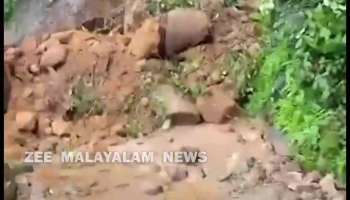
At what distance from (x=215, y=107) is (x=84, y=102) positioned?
0.23 m

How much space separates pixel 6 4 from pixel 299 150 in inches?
22.2

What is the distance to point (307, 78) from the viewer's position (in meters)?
1.15

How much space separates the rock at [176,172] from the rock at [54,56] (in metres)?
0.26

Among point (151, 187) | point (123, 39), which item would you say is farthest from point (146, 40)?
point (151, 187)

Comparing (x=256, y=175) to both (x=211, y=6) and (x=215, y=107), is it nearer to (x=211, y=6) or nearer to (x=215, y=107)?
(x=215, y=107)

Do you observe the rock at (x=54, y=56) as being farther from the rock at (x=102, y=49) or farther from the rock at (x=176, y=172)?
the rock at (x=176, y=172)

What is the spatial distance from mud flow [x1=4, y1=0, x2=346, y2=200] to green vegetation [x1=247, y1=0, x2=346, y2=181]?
0.09ft

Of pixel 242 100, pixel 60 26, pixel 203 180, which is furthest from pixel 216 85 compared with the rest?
pixel 60 26

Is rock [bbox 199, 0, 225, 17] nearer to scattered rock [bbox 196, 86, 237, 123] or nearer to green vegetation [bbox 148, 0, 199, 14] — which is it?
green vegetation [bbox 148, 0, 199, 14]

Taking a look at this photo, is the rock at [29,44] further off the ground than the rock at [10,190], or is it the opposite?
the rock at [29,44]

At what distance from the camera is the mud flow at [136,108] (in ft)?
3.75

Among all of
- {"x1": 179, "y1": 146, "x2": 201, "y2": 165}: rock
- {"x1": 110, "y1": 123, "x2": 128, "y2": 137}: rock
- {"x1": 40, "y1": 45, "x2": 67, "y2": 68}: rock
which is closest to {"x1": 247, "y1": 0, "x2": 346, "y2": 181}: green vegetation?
{"x1": 179, "y1": 146, "x2": 201, "y2": 165}: rock

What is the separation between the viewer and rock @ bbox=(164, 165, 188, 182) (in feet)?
3.75

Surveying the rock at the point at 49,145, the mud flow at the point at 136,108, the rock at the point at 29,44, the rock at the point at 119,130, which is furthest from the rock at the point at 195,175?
the rock at the point at 29,44
